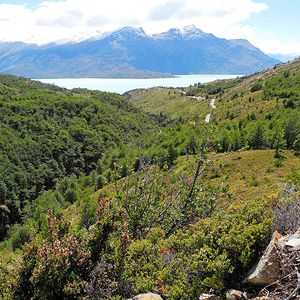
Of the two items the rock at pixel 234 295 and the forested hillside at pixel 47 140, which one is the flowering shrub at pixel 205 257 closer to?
the rock at pixel 234 295

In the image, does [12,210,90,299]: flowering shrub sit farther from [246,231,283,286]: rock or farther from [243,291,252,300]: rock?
[246,231,283,286]: rock

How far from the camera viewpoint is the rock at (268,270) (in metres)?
3.89

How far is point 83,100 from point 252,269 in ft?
495

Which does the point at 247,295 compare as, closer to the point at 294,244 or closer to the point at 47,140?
the point at 294,244

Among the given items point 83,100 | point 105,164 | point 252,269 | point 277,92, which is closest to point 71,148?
point 105,164

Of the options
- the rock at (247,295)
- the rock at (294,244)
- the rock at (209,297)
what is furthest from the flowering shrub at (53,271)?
the rock at (294,244)

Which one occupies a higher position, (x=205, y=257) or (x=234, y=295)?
(x=205, y=257)

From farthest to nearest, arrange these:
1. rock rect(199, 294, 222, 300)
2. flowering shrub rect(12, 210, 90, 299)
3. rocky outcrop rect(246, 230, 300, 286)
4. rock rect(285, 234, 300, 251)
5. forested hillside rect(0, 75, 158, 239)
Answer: forested hillside rect(0, 75, 158, 239) → flowering shrub rect(12, 210, 90, 299) → rock rect(199, 294, 222, 300) → rocky outcrop rect(246, 230, 300, 286) → rock rect(285, 234, 300, 251)

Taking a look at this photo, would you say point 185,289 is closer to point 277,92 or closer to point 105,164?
point 105,164

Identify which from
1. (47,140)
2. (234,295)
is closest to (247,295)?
(234,295)

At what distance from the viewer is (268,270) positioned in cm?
393

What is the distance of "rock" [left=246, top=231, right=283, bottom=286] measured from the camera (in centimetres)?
389

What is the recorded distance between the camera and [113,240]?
5453 millimetres

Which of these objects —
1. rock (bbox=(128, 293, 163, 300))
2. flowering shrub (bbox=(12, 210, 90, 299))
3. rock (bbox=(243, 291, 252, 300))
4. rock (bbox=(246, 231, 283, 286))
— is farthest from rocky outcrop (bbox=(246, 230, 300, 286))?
flowering shrub (bbox=(12, 210, 90, 299))
